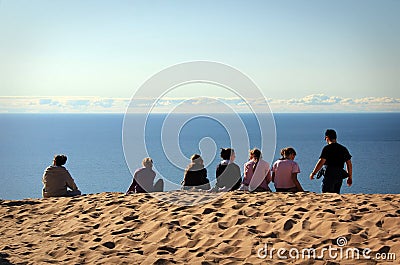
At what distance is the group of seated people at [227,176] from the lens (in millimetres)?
9883

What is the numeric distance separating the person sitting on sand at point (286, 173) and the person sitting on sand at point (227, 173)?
80cm

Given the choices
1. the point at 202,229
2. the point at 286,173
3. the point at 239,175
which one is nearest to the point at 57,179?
the point at 239,175

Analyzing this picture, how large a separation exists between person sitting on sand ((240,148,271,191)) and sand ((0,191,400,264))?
2.80ft

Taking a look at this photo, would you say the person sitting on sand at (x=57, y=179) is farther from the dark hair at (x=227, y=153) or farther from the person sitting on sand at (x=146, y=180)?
the dark hair at (x=227, y=153)

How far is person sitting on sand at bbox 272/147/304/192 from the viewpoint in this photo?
384 inches

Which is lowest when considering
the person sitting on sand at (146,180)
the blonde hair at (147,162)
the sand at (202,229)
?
the sand at (202,229)

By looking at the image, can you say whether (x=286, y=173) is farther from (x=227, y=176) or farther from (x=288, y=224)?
(x=288, y=224)

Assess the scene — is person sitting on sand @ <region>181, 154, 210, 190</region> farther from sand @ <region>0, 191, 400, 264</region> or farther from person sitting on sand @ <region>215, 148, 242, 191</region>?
sand @ <region>0, 191, 400, 264</region>

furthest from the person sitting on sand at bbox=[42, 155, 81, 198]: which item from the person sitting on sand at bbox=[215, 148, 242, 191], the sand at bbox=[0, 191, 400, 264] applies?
the person sitting on sand at bbox=[215, 148, 242, 191]

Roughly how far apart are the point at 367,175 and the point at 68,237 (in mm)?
58660

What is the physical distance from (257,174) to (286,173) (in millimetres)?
590

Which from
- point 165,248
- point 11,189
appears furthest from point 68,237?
point 11,189

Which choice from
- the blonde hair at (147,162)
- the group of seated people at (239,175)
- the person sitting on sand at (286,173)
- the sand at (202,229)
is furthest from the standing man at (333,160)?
the blonde hair at (147,162)

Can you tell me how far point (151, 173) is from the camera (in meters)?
10.3
